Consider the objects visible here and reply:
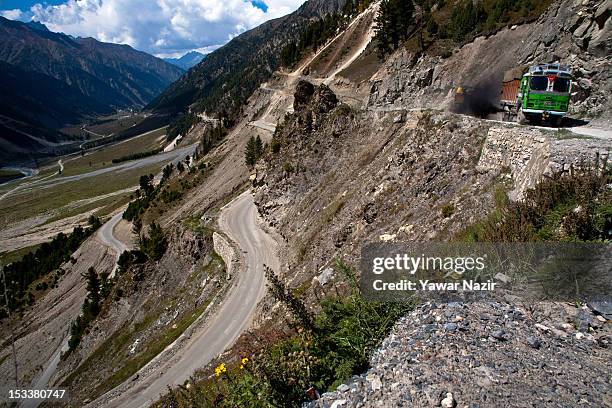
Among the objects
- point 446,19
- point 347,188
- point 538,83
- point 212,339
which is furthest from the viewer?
point 446,19

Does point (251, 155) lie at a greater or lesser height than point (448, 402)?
lesser

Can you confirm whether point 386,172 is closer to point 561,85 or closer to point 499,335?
point 561,85

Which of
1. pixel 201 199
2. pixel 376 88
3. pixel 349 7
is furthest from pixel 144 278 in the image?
pixel 349 7

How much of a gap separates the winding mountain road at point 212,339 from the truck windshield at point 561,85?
23.2 meters

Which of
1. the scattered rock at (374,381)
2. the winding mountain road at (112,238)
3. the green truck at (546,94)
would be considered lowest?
the winding mountain road at (112,238)

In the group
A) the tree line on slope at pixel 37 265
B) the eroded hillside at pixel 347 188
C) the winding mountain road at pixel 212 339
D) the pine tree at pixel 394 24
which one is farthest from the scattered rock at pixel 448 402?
the tree line on slope at pixel 37 265

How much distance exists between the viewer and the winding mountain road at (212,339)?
87.0 feet

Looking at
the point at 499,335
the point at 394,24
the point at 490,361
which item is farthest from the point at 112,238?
the point at 490,361

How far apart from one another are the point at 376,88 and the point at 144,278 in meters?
44.3

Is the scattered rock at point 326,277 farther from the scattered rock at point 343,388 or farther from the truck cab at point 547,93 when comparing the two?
the truck cab at point 547,93

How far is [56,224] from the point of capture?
128 m

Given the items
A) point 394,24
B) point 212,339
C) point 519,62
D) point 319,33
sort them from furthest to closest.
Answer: point 319,33, point 394,24, point 519,62, point 212,339

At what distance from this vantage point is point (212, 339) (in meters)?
29.2

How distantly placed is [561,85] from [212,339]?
90.5 feet
